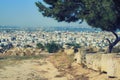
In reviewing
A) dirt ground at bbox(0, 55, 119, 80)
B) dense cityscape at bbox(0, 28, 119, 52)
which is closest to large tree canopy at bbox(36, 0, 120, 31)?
dirt ground at bbox(0, 55, 119, 80)

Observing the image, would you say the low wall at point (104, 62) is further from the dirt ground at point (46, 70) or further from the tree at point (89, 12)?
the tree at point (89, 12)

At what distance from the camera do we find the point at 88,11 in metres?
25.3

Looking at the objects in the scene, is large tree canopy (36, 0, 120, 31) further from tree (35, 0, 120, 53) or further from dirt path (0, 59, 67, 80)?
Answer: dirt path (0, 59, 67, 80)

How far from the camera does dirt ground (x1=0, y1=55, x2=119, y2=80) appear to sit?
66.5 ft

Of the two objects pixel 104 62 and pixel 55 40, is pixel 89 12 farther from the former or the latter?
pixel 55 40

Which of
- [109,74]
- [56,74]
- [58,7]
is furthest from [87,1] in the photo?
[109,74]

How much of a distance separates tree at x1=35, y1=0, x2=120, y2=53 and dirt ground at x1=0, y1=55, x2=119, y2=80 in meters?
2.89

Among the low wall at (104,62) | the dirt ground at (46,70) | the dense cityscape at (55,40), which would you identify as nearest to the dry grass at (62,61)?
the dirt ground at (46,70)

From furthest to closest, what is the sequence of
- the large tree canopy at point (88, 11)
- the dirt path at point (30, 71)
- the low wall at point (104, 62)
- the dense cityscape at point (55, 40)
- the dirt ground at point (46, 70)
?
the dense cityscape at point (55, 40)
the large tree canopy at point (88, 11)
the dirt path at point (30, 71)
the dirt ground at point (46, 70)
the low wall at point (104, 62)

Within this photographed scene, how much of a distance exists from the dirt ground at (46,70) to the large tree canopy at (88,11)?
2.91 m

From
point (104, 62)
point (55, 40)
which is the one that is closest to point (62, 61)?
point (104, 62)

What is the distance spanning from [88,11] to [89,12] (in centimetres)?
54

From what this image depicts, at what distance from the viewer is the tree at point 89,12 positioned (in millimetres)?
23562

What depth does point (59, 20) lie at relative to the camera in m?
28.1
